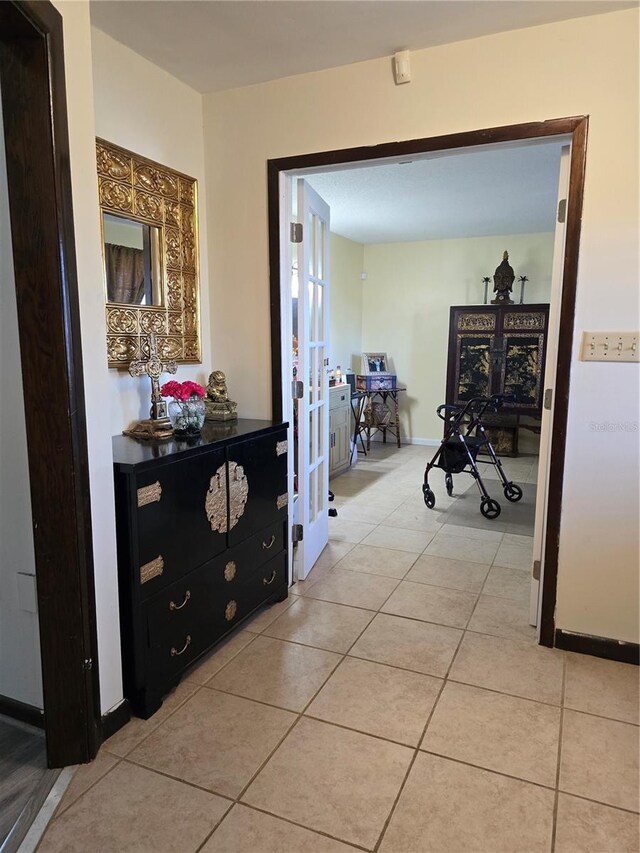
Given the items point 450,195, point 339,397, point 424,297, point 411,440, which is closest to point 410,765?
point 339,397

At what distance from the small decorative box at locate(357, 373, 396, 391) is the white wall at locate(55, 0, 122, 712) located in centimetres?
473

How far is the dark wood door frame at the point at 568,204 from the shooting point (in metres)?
2.04

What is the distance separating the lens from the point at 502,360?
5.75 metres

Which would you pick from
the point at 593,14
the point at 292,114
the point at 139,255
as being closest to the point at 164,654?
the point at 139,255

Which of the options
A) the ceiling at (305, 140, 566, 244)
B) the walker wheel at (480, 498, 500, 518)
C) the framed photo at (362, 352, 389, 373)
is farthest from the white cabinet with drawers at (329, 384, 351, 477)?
the ceiling at (305, 140, 566, 244)

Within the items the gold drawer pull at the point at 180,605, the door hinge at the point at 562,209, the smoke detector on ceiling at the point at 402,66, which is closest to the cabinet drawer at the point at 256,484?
the gold drawer pull at the point at 180,605

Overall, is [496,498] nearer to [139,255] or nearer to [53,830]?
[139,255]

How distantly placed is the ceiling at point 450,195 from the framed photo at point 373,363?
4.54ft

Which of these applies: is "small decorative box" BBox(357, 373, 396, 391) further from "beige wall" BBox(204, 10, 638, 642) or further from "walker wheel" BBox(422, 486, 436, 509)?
"beige wall" BBox(204, 10, 638, 642)

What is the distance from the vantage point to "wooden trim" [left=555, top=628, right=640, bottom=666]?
7.15ft

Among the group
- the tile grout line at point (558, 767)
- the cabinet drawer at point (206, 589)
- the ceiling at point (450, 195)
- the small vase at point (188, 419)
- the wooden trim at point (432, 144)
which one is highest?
the ceiling at point (450, 195)

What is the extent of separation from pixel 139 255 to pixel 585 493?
2.09m

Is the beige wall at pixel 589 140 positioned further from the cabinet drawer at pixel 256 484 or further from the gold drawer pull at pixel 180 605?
the gold drawer pull at pixel 180 605

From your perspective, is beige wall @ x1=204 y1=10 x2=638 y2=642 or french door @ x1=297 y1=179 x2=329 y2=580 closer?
beige wall @ x1=204 y1=10 x2=638 y2=642
